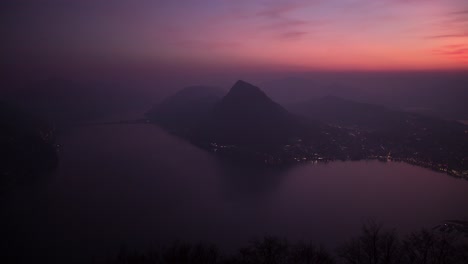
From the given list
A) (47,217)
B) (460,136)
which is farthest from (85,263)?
(460,136)

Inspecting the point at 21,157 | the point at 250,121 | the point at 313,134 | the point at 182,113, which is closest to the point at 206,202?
the point at 21,157

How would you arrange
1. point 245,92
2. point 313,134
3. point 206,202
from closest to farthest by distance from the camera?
point 206,202 < point 313,134 < point 245,92

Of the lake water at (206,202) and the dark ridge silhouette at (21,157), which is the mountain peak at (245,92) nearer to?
the lake water at (206,202)

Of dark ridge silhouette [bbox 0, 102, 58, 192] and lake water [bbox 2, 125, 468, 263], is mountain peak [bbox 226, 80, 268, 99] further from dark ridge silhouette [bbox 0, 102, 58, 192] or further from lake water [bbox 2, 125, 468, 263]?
dark ridge silhouette [bbox 0, 102, 58, 192]

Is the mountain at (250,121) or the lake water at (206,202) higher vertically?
the mountain at (250,121)

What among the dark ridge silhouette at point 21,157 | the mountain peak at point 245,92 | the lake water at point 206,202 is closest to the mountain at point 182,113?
the mountain peak at point 245,92

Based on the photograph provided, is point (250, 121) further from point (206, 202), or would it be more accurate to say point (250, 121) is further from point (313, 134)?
point (206, 202)

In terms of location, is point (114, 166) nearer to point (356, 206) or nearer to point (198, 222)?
point (198, 222)

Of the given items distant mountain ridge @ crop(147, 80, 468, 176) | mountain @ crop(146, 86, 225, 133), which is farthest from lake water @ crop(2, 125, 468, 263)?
mountain @ crop(146, 86, 225, 133)
